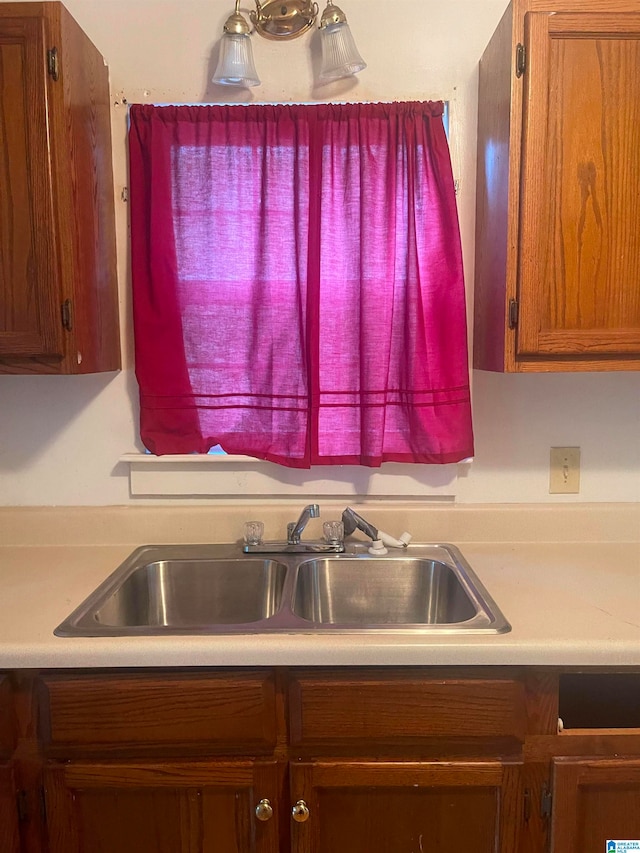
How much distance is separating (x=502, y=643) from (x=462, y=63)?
1.43 meters

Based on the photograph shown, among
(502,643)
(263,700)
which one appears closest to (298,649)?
(263,700)

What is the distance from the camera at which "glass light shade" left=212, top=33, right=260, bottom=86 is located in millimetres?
1520

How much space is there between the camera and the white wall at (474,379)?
1.63m

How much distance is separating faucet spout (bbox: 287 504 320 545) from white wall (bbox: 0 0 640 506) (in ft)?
1.40

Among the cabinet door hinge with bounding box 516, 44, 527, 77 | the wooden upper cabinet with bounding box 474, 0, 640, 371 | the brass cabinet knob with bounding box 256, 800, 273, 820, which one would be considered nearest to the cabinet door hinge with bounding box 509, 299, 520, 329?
the wooden upper cabinet with bounding box 474, 0, 640, 371

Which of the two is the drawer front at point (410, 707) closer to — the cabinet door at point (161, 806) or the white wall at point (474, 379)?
the cabinet door at point (161, 806)

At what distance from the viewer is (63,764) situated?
118 cm

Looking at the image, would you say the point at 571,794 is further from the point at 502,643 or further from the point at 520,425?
the point at 520,425

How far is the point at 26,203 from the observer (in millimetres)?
1365

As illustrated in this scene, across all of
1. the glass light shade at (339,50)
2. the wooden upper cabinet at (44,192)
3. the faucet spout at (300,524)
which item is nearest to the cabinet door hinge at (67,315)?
the wooden upper cabinet at (44,192)

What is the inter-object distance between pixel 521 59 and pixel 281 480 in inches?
45.2

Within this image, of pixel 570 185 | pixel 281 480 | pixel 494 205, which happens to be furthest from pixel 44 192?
pixel 570 185

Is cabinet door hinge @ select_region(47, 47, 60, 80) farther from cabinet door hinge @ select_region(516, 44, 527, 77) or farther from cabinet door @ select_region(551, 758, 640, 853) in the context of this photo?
cabinet door @ select_region(551, 758, 640, 853)

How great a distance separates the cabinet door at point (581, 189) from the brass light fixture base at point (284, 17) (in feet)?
1.86
